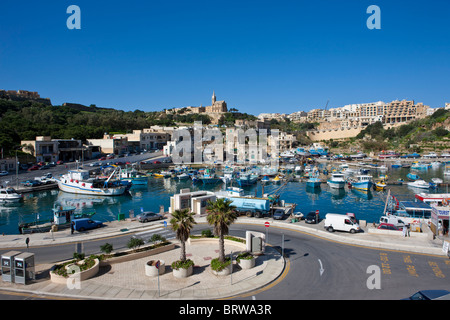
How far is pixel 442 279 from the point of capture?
13.1 meters

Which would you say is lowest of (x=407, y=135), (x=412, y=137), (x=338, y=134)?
(x=412, y=137)

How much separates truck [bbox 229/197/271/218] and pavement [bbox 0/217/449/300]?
210 inches

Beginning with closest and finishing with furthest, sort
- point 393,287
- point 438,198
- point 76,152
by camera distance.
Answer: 1. point 393,287
2. point 438,198
3. point 76,152

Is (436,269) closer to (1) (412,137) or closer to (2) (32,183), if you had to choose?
(2) (32,183)

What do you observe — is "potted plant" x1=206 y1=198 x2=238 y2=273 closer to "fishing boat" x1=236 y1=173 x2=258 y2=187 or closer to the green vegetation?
"fishing boat" x1=236 y1=173 x2=258 y2=187

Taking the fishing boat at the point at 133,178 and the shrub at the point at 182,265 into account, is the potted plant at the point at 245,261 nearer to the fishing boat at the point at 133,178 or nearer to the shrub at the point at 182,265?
the shrub at the point at 182,265

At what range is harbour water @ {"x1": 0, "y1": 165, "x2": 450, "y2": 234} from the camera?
3406 cm

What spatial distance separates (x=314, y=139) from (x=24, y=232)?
13188 centimetres

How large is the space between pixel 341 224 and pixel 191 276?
38.0ft

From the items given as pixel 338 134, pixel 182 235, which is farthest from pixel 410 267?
pixel 338 134

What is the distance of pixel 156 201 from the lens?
4134cm

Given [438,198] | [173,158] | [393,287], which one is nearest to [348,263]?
[393,287]

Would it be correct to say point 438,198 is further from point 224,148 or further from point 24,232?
point 224,148
